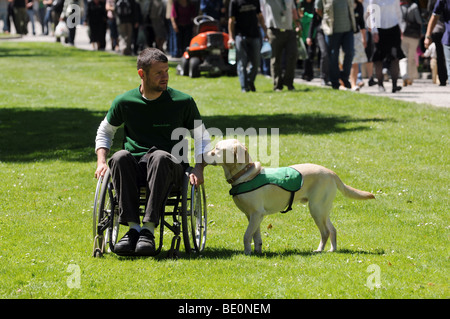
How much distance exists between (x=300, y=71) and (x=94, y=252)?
17185mm

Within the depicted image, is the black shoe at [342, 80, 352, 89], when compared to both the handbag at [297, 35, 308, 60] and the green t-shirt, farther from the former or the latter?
the green t-shirt

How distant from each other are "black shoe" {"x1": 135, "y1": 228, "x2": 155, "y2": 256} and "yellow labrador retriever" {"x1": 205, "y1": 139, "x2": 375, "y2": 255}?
0.80m

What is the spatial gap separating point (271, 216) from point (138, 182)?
231cm

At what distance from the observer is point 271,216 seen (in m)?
8.99

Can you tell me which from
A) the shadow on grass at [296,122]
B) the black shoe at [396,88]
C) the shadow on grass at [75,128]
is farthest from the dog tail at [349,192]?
the black shoe at [396,88]

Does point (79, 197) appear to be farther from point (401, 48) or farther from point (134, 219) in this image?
point (401, 48)

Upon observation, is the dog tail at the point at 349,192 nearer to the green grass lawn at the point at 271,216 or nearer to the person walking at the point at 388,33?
the green grass lawn at the point at 271,216

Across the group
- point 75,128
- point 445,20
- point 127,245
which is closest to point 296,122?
point 445,20

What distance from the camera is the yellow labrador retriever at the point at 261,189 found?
23.3ft

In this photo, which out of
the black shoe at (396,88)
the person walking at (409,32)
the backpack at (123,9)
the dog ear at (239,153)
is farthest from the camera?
the backpack at (123,9)

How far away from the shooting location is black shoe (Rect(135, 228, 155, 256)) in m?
6.80

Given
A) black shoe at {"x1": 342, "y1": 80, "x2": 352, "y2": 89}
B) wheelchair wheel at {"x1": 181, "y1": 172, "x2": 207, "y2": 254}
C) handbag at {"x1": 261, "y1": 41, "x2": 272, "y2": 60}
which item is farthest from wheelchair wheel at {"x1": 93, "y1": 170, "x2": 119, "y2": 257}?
handbag at {"x1": 261, "y1": 41, "x2": 272, "y2": 60}

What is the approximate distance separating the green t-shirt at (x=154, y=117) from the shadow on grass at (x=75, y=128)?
5184 mm

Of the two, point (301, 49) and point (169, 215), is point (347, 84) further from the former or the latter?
point (169, 215)
